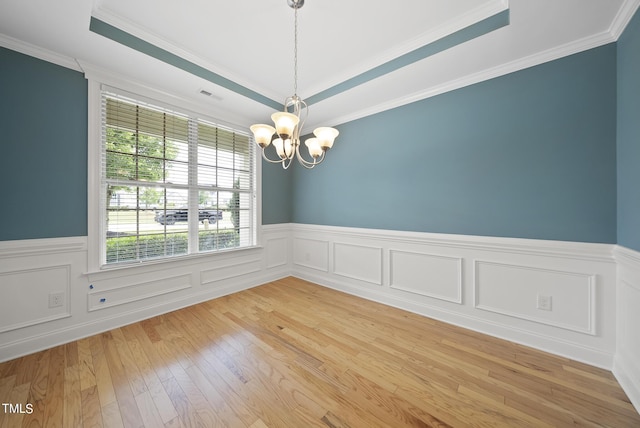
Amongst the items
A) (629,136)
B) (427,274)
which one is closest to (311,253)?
(427,274)

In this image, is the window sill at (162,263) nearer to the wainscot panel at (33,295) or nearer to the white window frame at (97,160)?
the white window frame at (97,160)

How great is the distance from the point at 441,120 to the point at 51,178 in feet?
13.0

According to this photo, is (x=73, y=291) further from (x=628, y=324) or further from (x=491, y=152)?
(x=628, y=324)

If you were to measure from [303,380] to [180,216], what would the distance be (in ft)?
7.86

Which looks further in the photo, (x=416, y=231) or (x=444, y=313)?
(x=416, y=231)

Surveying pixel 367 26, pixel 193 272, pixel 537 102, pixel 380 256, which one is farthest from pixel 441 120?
pixel 193 272

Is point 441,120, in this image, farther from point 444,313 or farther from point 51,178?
point 51,178

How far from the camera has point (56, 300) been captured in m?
2.10

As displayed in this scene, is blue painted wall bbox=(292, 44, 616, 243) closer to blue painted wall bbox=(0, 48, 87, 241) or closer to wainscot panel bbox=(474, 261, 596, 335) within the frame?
wainscot panel bbox=(474, 261, 596, 335)

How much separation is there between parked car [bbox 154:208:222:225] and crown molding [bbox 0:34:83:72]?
5.14ft

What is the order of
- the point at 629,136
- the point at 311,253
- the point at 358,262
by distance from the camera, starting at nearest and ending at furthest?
the point at 629,136 < the point at 358,262 < the point at 311,253

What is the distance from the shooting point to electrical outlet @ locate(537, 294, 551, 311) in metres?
2.04

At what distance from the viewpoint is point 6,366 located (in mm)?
1801

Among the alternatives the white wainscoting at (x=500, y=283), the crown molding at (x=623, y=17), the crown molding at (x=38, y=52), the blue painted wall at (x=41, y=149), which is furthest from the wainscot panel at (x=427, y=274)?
the crown molding at (x=38, y=52)
